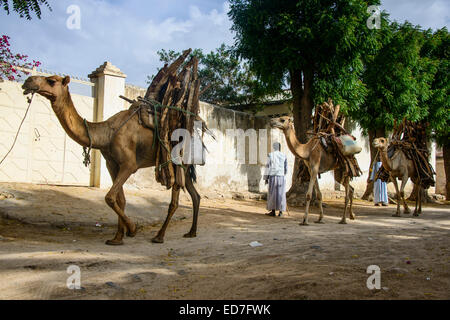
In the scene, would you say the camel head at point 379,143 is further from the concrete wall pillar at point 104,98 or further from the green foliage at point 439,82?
the green foliage at point 439,82

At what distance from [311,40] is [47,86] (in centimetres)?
944

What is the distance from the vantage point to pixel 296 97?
14430mm

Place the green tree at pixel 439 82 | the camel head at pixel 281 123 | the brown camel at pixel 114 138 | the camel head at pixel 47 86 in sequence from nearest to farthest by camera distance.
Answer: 1. the camel head at pixel 47 86
2. the brown camel at pixel 114 138
3. the camel head at pixel 281 123
4. the green tree at pixel 439 82

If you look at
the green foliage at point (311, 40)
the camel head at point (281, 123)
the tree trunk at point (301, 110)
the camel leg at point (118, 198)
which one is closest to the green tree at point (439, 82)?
the green foliage at point (311, 40)

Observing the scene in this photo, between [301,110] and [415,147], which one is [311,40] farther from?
[415,147]

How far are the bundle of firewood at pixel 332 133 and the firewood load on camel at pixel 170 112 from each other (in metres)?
3.87

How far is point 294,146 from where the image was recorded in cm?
908

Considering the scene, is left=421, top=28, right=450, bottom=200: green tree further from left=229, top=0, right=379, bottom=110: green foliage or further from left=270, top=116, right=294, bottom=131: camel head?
left=270, top=116, right=294, bottom=131: camel head

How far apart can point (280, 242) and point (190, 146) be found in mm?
2271

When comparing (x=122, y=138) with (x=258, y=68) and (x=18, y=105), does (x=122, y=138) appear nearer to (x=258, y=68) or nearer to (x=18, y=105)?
(x=18, y=105)

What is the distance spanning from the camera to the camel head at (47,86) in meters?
5.38

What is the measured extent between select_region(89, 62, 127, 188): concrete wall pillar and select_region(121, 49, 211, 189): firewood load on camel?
412 centimetres
